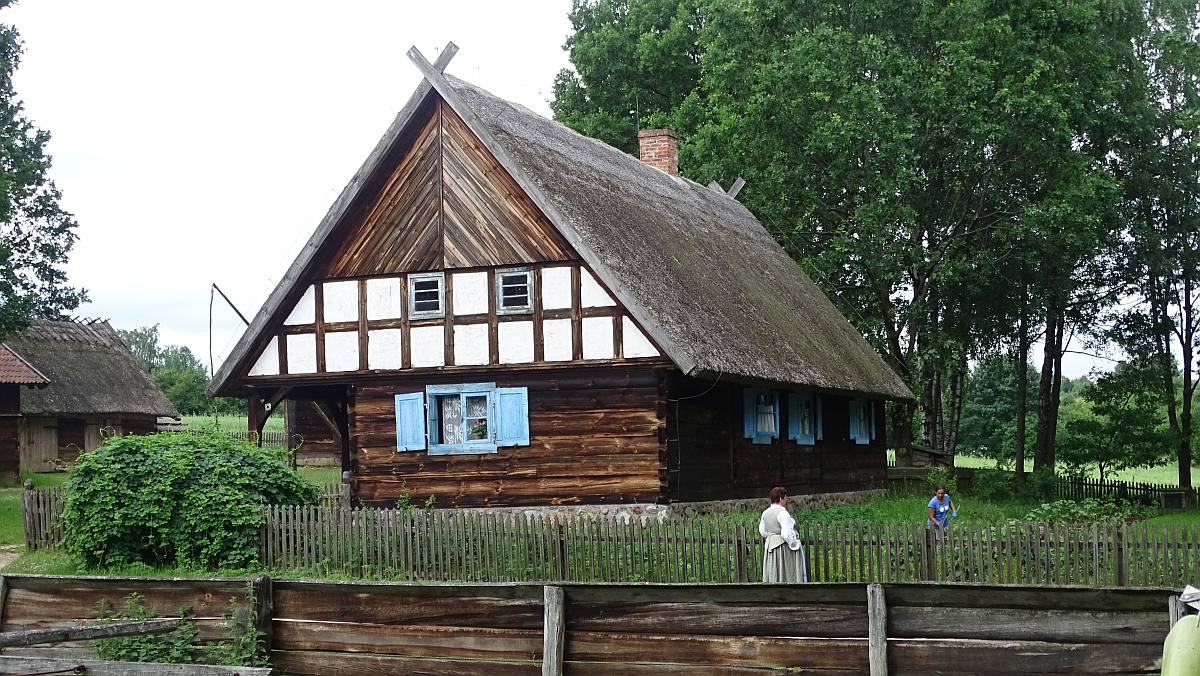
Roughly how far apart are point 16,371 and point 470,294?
1945 cm

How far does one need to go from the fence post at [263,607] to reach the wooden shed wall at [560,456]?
1150 centimetres

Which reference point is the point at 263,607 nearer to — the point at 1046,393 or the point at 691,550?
→ the point at 691,550

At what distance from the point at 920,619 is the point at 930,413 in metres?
31.7

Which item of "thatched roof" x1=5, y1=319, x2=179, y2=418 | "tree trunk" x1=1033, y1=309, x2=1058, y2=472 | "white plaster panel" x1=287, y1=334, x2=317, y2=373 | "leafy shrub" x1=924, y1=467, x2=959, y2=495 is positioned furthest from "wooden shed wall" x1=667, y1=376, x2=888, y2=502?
"thatched roof" x1=5, y1=319, x2=179, y2=418

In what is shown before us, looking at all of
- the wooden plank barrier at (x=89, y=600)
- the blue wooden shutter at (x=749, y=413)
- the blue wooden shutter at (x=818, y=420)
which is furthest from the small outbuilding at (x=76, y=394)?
the wooden plank barrier at (x=89, y=600)

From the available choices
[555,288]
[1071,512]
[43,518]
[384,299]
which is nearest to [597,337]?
[555,288]

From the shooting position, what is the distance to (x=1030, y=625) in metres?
8.55

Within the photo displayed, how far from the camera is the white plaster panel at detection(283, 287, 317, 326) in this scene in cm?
2280

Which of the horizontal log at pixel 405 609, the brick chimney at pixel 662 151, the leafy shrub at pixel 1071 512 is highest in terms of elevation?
the brick chimney at pixel 662 151

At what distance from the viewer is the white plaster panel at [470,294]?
2192 cm

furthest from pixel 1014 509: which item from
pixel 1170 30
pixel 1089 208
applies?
pixel 1170 30

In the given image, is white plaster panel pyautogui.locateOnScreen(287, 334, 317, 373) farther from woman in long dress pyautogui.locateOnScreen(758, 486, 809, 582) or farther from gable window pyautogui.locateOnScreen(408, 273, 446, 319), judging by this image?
woman in long dress pyautogui.locateOnScreen(758, 486, 809, 582)

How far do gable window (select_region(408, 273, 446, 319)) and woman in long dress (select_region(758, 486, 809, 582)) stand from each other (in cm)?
846

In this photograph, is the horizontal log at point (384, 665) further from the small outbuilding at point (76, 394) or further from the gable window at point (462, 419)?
the small outbuilding at point (76, 394)
